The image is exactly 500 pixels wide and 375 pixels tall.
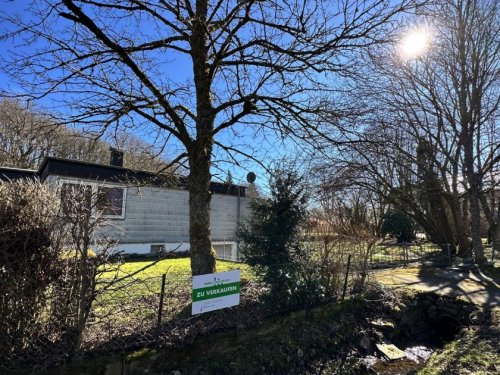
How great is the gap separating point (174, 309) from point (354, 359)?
10.1 feet

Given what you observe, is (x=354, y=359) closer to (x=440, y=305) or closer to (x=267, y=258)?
(x=267, y=258)

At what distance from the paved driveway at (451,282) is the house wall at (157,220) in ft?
20.3

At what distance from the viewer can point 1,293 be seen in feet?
12.4

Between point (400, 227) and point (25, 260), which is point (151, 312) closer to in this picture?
point (25, 260)

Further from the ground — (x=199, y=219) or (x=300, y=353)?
(x=199, y=219)

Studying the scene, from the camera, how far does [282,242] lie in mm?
6230

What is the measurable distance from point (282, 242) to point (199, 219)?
60.6 inches

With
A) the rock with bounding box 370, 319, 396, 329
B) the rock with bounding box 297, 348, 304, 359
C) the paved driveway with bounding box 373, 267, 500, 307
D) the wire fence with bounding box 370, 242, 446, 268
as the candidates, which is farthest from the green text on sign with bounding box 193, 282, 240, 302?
the wire fence with bounding box 370, 242, 446, 268

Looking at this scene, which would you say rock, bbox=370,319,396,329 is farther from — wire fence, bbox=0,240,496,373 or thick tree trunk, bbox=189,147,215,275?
thick tree trunk, bbox=189,147,215,275

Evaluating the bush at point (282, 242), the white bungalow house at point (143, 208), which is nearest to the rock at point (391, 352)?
the bush at point (282, 242)

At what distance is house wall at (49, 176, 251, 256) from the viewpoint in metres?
14.2

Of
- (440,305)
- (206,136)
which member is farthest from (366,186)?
(206,136)

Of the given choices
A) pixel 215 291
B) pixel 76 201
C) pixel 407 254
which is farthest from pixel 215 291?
pixel 407 254

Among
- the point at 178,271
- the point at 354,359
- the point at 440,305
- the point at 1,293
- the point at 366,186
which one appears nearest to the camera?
the point at 1,293
